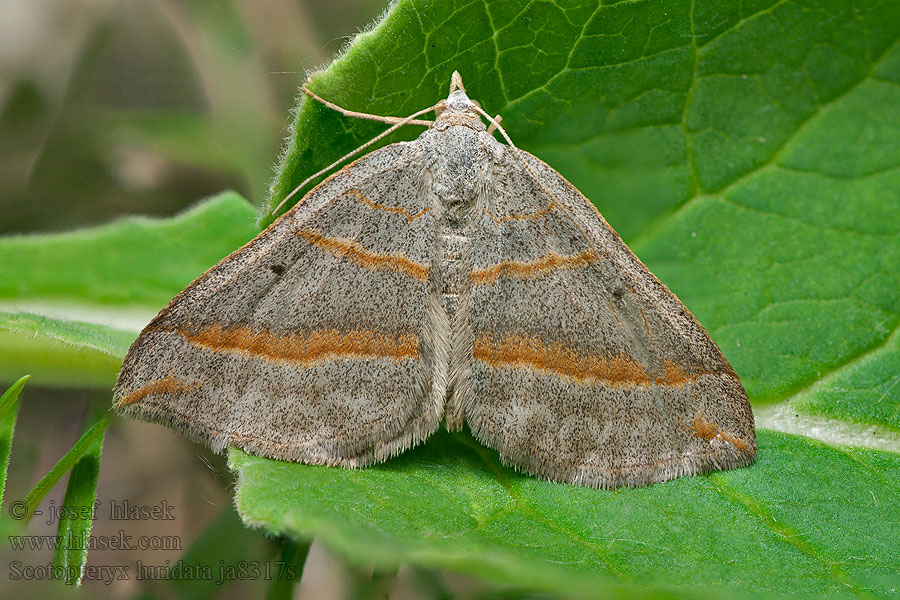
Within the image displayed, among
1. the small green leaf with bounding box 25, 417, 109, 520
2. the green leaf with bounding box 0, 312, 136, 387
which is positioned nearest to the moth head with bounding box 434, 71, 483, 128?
the green leaf with bounding box 0, 312, 136, 387

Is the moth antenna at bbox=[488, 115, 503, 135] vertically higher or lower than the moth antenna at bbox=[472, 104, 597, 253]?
higher

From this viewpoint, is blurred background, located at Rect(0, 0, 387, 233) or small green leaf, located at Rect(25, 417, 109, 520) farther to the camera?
blurred background, located at Rect(0, 0, 387, 233)

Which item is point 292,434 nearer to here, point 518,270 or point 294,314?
point 294,314

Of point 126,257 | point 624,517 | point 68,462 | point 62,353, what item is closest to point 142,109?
point 126,257

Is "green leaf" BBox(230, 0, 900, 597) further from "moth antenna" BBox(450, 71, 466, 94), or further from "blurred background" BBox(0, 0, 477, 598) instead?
"blurred background" BBox(0, 0, 477, 598)

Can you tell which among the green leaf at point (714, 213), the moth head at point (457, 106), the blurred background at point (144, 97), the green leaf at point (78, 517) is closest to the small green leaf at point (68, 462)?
the green leaf at point (78, 517)

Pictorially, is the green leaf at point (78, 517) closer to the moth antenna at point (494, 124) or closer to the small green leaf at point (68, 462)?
the small green leaf at point (68, 462)

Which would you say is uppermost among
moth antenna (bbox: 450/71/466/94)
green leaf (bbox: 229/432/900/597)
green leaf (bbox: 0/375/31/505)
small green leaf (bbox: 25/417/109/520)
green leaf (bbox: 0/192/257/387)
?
moth antenna (bbox: 450/71/466/94)
